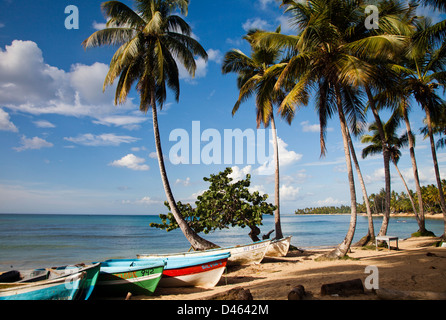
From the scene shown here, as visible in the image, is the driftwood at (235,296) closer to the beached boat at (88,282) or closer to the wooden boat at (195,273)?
the wooden boat at (195,273)

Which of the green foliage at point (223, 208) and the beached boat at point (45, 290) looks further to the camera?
the green foliage at point (223, 208)

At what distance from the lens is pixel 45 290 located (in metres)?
6.09

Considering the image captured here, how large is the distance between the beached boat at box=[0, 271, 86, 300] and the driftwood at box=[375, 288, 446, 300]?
6.46m

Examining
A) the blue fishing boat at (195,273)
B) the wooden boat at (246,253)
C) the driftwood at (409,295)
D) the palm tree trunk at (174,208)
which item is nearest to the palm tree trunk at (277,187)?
the wooden boat at (246,253)

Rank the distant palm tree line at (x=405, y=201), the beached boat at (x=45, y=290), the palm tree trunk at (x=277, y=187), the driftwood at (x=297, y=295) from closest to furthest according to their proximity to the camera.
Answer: the driftwood at (x=297, y=295) < the beached boat at (x=45, y=290) < the palm tree trunk at (x=277, y=187) < the distant palm tree line at (x=405, y=201)

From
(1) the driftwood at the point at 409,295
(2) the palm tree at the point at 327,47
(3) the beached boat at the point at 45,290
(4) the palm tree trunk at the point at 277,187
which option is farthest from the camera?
(4) the palm tree trunk at the point at 277,187

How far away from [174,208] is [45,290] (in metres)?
7.19

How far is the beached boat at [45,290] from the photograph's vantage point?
19.8 feet

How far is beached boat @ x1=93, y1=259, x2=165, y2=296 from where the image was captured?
7.82 m

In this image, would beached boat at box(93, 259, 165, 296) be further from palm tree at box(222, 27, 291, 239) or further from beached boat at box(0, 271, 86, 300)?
palm tree at box(222, 27, 291, 239)

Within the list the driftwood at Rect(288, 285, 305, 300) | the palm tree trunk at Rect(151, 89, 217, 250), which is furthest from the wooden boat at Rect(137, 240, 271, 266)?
the driftwood at Rect(288, 285, 305, 300)

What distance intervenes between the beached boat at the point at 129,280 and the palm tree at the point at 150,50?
495cm

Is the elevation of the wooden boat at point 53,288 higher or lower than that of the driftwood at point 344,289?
lower
